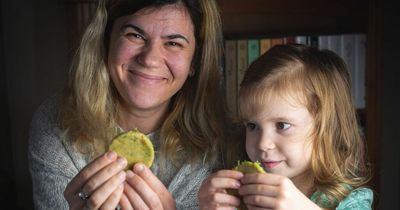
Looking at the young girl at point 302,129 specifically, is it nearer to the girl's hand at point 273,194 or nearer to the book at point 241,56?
the girl's hand at point 273,194

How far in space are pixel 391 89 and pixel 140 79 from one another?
1.20 m

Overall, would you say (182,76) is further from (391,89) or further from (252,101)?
(391,89)

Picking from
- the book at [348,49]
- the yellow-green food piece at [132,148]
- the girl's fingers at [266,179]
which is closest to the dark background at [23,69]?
the book at [348,49]

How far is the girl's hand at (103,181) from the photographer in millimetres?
1087

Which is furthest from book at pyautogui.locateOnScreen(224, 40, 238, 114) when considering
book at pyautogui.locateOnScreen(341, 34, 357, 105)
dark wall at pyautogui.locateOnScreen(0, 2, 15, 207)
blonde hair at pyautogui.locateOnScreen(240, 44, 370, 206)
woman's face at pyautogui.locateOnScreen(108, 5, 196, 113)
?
dark wall at pyautogui.locateOnScreen(0, 2, 15, 207)

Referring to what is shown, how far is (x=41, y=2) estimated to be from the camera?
2.54 m

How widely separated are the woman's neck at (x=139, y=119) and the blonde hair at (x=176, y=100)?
0.03 metres

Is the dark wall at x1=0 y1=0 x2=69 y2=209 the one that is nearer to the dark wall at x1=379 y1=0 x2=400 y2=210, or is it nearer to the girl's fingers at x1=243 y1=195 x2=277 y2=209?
the dark wall at x1=379 y1=0 x2=400 y2=210

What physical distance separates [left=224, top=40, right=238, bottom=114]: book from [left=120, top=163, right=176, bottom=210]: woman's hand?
999mm

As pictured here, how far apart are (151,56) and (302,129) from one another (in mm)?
448

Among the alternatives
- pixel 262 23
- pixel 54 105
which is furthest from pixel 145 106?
pixel 262 23

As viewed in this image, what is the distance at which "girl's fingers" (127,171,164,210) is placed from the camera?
1.14 metres

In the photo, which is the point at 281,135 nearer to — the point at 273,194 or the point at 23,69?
the point at 273,194

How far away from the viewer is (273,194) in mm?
1035
